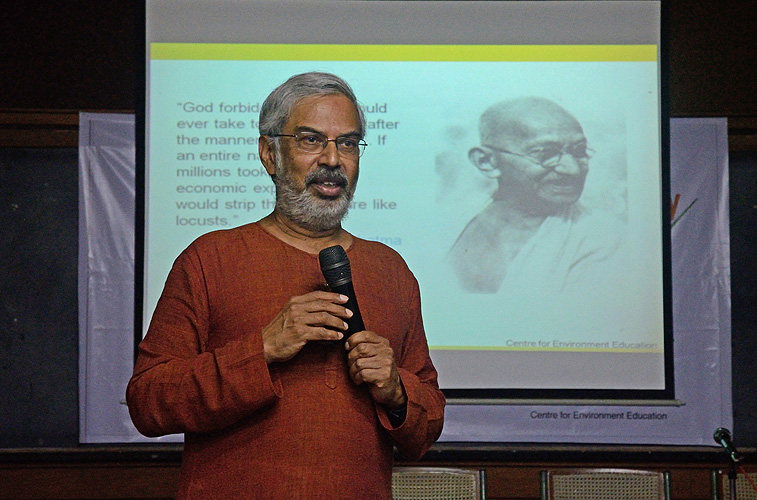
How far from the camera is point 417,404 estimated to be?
60.1 inches

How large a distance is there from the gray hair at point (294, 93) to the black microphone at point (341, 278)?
331 millimetres

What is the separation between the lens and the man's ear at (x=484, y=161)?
3387mm

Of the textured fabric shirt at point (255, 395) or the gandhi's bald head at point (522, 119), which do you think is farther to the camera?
the gandhi's bald head at point (522, 119)

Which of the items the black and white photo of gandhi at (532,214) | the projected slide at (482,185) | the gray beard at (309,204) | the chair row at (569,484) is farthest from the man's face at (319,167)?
the black and white photo of gandhi at (532,214)

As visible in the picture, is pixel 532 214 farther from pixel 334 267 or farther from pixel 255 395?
pixel 255 395

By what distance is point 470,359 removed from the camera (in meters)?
3.32

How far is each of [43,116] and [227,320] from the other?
257 centimetres

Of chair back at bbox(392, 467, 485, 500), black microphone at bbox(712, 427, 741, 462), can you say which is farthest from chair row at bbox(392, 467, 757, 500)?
black microphone at bbox(712, 427, 741, 462)

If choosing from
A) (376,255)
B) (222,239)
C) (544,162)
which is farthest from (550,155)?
(222,239)

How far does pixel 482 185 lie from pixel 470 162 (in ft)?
0.35

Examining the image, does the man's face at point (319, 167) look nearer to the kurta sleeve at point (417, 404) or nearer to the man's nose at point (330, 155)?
the man's nose at point (330, 155)

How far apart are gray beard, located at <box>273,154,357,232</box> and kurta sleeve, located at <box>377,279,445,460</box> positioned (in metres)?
0.30

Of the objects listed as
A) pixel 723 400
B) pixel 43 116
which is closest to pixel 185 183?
pixel 43 116

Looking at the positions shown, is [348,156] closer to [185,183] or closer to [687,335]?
[185,183]
